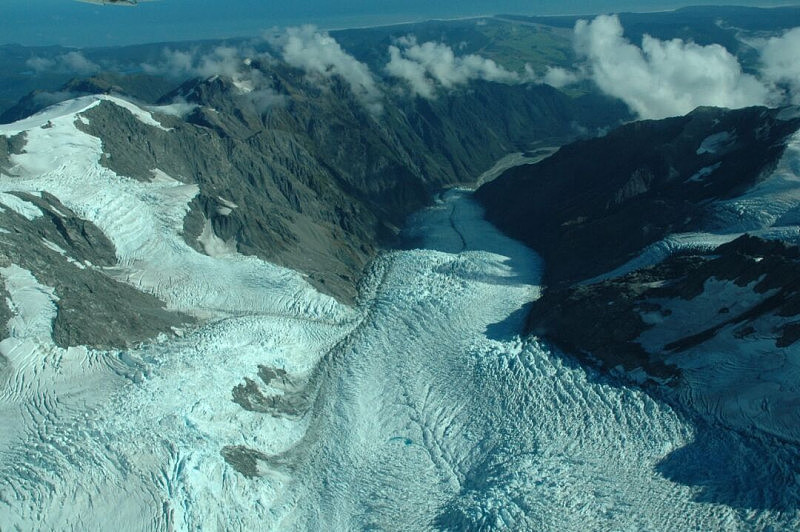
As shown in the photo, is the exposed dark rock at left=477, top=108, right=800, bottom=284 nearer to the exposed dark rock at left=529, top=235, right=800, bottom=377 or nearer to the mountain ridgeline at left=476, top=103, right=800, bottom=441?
the mountain ridgeline at left=476, top=103, right=800, bottom=441

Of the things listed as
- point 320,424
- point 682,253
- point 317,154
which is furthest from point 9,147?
point 682,253

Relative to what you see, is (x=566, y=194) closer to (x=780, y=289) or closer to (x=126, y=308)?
(x=780, y=289)

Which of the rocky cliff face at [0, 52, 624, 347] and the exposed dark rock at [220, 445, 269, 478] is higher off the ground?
the rocky cliff face at [0, 52, 624, 347]

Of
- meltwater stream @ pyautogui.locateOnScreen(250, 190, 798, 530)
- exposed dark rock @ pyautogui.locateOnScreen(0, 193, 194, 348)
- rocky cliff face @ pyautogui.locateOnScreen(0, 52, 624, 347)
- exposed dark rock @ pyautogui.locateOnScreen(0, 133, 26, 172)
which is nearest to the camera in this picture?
meltwater stream @ pyautogui.locateOnScreen(250, 190, 798, 530)

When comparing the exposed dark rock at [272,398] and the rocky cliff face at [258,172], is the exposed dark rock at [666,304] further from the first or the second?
the rocky cliff face at [258,172]

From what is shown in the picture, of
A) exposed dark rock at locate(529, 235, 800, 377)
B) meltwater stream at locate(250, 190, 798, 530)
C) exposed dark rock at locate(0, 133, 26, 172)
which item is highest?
exposed dark rock at locate(0, 133, 26, 172)

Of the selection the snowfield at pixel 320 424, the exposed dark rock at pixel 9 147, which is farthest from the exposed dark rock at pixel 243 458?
the exposed dark rock at pixel 9 147

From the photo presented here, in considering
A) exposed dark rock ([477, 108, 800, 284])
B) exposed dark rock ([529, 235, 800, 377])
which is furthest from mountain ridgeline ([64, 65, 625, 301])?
exposed dark rock ([529, 235, 800, 377])
